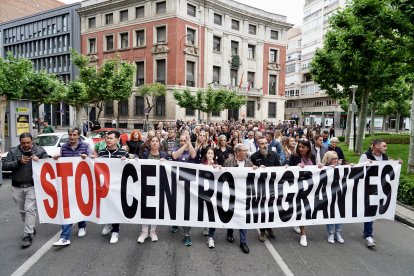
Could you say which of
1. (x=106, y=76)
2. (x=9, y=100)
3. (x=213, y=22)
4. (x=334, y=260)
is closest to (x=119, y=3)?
(x=213, y=22)

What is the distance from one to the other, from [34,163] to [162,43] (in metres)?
34.9

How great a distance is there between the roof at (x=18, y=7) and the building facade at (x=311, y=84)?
56.9 m

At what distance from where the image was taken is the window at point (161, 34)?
1473 inches

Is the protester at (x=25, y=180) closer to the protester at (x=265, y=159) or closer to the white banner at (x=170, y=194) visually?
the white banner at (x=170, y=194)

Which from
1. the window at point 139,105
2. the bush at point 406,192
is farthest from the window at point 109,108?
the bush at point 406,192

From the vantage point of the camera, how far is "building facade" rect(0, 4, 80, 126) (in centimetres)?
4684

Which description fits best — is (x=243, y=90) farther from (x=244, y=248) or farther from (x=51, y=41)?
(x=244, y=248)

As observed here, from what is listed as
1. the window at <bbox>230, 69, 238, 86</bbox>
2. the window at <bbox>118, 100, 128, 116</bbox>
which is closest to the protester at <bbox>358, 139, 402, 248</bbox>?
the window at <bbox>118, 100, 128, 116</bbox>

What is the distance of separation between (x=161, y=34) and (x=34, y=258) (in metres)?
37.0

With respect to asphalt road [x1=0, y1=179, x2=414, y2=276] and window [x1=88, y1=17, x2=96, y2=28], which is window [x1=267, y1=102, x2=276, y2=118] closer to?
window [x1=88, y1=17, x2=96, y2=28]

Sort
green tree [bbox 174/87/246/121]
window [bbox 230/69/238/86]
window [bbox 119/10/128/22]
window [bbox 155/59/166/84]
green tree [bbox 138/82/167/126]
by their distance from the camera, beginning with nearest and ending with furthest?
green tree [bbox 174/87/246/121] → green tree [bbox 138/82/167/126] → window [bbox 155/59/166/84] → window [bbox 119/10/128/22] → window [bbox 230/69/238/86]

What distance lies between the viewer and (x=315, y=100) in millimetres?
59781

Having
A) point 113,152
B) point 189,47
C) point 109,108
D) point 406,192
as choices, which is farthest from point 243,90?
point 113,152

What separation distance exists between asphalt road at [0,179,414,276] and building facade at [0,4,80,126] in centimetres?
4700
